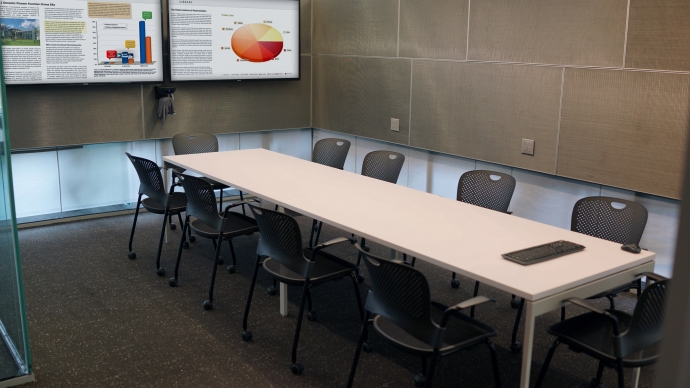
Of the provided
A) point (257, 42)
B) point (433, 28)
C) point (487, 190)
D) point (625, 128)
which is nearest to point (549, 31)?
point (625, 128)

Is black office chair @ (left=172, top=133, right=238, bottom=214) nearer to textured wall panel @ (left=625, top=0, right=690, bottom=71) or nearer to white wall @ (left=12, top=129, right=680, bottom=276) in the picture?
white wall @ (left=12, top=129, right=680, bottom=276)

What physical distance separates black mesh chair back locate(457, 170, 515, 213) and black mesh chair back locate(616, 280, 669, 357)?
1.68m

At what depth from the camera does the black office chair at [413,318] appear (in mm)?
2764

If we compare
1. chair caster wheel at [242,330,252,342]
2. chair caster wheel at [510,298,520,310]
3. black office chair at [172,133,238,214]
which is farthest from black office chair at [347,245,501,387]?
black office chair at [172,133,238,214]

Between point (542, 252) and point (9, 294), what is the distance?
2.78 metres

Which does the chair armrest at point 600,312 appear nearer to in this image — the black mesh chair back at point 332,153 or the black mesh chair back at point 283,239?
the black mesh chair back at point 283,239

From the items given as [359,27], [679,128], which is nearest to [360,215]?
[679,128]

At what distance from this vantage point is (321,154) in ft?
19.7

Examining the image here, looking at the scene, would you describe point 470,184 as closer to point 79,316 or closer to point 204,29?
point 79,316

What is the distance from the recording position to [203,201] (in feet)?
14.6

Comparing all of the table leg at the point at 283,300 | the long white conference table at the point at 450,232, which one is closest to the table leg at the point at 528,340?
the long white conference table at the point at 450,232

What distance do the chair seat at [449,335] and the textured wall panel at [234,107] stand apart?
4.65 metres

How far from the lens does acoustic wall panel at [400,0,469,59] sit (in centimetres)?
593

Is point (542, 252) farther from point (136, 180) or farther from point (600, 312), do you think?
point (136, 180)
